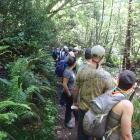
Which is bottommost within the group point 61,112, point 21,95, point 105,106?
point 61,112

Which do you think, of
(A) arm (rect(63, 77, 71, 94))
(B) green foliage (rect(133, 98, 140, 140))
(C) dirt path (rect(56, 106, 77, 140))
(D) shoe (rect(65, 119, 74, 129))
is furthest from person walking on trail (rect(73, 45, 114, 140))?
(D) shoe (rect(65, 119, 74, 129))

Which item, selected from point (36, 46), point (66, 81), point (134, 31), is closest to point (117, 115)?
point (66, 81)

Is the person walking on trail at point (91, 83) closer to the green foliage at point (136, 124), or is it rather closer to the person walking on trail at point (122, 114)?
the person walking on trail at point (122, 114)

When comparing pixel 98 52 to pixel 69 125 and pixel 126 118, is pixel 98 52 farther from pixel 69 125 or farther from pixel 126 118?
pixel 69 125

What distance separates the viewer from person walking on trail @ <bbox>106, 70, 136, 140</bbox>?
4223 mm

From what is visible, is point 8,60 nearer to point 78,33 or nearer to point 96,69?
point 96,69

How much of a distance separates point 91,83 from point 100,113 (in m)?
1.45

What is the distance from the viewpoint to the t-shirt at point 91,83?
5.76 meters

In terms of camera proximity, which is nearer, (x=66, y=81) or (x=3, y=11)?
(x=66, y=81)

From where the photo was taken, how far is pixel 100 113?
4.38 meters

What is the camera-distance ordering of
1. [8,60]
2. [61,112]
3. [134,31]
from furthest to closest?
1. [134,31]
2. [8,60]
3. [61,112]

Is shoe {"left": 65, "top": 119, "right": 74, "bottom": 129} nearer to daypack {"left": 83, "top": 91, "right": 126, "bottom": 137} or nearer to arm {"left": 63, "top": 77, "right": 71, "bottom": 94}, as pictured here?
arm {"left": 63, "top": 77, "right": 71, "bottom": 94}

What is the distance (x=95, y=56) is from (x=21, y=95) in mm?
2034

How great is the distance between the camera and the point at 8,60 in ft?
37.2
